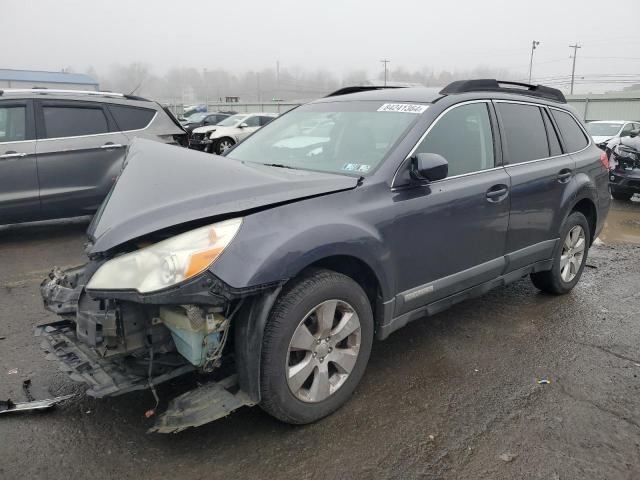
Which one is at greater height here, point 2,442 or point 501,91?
point 501,91

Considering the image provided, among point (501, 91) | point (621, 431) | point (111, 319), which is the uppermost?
point (501, 91)

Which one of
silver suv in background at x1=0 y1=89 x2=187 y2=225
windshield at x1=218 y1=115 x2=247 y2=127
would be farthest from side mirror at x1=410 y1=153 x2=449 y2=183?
windshield at x1=218 y1=115 x2=247 y2=127

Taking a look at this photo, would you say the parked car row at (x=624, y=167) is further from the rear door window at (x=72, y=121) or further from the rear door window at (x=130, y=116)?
the rear door window at (x=72, y=121)

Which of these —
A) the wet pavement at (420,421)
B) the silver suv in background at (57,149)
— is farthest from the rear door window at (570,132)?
the silver suv in background at (57,149)

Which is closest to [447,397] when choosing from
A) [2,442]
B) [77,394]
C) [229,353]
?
[229,353]

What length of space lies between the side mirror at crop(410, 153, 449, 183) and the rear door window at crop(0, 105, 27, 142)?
512 cm

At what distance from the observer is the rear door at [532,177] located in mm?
3787

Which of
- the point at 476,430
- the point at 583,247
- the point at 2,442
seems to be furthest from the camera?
the point at 583,247

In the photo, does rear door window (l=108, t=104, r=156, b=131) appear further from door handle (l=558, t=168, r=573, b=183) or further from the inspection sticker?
door handle (l=558, t=168, r=573, b=183)

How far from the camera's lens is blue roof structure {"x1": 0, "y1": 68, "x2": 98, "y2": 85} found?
2351 inches

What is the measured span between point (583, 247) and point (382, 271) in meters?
2.92

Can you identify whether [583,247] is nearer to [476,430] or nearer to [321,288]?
[476,430]

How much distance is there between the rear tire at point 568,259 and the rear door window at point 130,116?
5.32 metres

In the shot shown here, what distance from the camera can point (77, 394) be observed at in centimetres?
293
